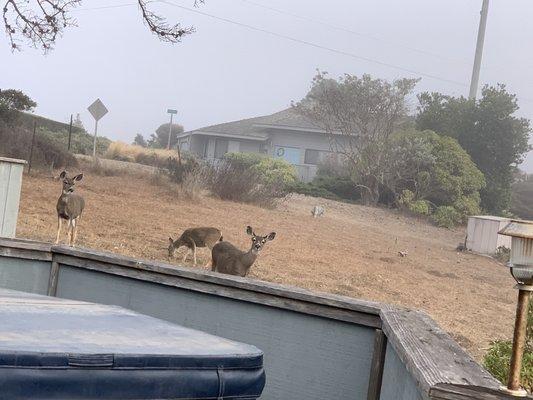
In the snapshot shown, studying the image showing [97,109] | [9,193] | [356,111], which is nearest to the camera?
[9,193]

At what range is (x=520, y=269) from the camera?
329 cm

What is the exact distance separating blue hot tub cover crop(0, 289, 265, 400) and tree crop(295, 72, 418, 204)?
127 ft

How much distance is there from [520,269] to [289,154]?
5403cm

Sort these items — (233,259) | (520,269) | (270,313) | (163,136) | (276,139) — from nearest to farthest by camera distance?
(520,269) < (270,313) < (233,259) < (276,139) < (163,136)

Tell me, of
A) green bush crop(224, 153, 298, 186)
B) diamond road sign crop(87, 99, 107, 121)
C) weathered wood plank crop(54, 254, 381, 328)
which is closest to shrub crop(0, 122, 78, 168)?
diamond road sign crop(87, 99, 107, 121)

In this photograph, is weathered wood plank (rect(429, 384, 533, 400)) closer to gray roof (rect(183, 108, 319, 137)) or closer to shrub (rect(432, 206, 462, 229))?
shrub (rect(432, 206, 462, 229))

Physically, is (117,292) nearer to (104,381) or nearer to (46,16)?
(104,381)

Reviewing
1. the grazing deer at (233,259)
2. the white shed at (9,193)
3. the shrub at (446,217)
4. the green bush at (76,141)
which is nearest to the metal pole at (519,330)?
the white shed at (9,193)

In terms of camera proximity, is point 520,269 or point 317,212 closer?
point 520,269

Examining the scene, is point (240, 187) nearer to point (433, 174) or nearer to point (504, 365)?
point (433, 174)

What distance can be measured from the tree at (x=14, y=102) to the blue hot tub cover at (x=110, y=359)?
28.2 meters

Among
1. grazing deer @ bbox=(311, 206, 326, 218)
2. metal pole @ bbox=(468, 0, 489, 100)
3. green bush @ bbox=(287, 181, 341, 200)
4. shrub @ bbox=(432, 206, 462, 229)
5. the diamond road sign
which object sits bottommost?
grazing deer @ bbox=(311, 206, 326, 218)

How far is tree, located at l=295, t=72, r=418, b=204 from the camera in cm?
4688

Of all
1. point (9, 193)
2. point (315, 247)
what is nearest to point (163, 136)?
point (315, 247)
